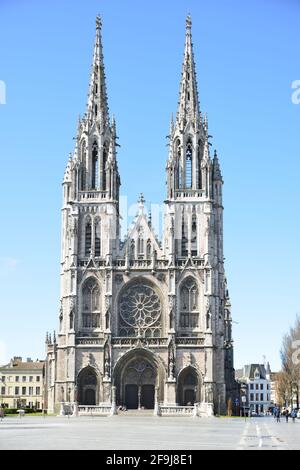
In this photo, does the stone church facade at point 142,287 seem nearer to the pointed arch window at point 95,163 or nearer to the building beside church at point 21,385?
the pointed arch window at point 95,163

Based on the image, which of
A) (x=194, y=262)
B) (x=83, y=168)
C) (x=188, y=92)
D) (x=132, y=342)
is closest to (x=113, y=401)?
(x=132, y=342)

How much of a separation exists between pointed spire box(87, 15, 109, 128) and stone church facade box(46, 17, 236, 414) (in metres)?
1.01

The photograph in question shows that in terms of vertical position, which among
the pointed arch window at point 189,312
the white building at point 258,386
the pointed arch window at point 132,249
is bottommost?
the white building at point 258,386

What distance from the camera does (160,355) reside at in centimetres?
8325

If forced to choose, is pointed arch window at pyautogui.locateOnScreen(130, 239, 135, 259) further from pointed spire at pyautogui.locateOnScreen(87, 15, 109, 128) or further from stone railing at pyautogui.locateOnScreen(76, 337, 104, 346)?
pointed spire at pyautogui.locateOnScreen(87, 15, 109, 128)

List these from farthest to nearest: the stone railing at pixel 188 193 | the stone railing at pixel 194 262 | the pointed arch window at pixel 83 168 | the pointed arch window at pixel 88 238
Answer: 1. the pointed arch window at pixel 83 168
2. the stone railing at pixel 188 193
3. the pointed arch window at pixel 88 238
4. the stone railing at pixel 194 262

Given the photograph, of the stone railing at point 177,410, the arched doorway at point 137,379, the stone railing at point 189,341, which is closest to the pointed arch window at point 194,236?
the stone railing at point 189,341

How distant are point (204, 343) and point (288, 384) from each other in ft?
51.1

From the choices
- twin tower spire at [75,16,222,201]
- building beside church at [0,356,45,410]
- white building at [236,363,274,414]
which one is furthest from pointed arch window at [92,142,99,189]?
white building at [236,363,274,414]

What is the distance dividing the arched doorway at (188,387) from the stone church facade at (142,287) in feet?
0.32

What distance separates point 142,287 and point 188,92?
21657mm

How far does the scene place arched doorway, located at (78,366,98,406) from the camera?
274 feet

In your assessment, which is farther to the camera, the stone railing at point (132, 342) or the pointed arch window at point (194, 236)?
the pointed arch window at point (194, 236)

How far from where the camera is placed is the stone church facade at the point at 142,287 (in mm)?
82875
